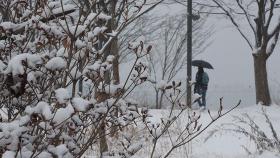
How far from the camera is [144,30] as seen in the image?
2783 centimetres

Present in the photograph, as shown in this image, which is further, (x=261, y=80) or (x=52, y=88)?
(x=261, y=80)

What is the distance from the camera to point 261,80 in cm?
1811

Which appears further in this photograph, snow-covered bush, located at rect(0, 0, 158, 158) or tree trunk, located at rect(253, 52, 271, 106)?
tree trunk, located at rect(253, 52, 271, 106)

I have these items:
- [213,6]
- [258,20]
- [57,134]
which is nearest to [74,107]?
[57,134]

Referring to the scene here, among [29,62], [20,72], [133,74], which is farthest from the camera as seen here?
[133,74]

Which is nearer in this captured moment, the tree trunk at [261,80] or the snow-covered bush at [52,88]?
the snow-covered bush at [52,88]

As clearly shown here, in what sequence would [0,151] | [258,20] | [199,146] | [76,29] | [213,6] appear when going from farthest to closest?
[213,6] < [258,20] < [199,146] < [76,29] < [0,151]

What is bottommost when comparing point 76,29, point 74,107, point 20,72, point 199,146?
point 199,146

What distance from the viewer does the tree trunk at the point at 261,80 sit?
18.0 m

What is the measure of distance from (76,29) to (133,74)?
2.52ft

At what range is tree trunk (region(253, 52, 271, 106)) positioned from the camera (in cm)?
1803

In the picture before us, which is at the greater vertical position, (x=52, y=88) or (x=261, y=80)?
(x=52, y=88)

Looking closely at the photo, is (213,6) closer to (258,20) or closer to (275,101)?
(258,20)

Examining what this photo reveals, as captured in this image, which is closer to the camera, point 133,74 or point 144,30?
point 133,74
